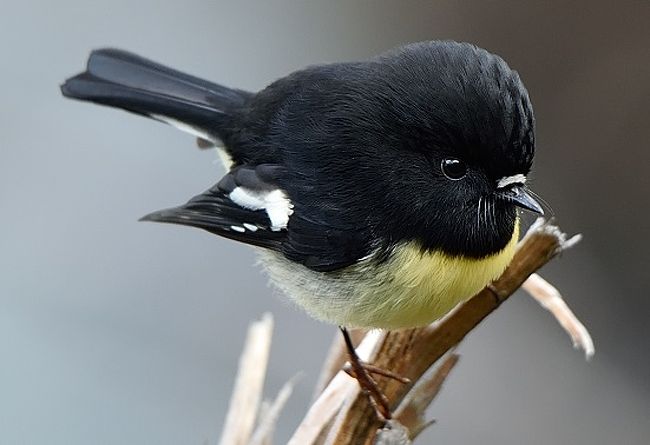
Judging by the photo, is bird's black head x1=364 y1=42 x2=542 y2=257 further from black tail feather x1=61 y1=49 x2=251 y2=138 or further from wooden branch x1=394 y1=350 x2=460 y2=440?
black tail feather x1=61 y1=49 x2=251 y2=138

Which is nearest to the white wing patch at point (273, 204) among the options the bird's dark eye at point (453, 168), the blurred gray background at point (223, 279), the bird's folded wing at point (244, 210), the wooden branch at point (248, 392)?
the bird's folded wing at point (244, 210)

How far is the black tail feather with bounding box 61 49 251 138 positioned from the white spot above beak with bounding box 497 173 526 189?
0.52 metres

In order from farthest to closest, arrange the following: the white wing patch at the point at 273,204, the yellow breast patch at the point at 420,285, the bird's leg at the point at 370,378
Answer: the white wing patch at the point at 273,204
the yellow breast patch at the point at 420,285
the bird's leg at the point at 370,378

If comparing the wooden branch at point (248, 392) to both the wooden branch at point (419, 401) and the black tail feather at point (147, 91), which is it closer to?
the wooden branch at point (419, 401)

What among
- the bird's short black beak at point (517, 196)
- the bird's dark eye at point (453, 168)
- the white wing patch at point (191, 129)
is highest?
the bird's dark eye at point (453, 168)

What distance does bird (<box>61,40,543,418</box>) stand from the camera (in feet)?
3.94

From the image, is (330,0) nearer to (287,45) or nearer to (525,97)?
(287,45)

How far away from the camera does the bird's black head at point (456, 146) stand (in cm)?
118

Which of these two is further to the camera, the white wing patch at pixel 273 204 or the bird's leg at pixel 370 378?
the white wing patch at pixel 273 204

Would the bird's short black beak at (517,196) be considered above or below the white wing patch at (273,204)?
above

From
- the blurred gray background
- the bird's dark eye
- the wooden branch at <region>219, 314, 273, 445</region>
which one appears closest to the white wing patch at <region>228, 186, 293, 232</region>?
the wooden branch at <region>219, 314, 273, 445</region>

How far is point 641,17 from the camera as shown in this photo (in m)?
2.78

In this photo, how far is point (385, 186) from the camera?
1292mm

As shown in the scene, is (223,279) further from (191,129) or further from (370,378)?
(370,378)
